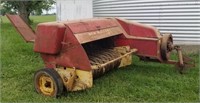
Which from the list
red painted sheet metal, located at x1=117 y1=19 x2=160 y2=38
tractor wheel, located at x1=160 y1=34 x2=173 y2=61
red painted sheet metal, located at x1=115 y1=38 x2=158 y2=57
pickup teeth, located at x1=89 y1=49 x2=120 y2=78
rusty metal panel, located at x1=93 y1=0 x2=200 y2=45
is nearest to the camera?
pickup teeth, located at x1=89 y1=49 x2=120 y2=78

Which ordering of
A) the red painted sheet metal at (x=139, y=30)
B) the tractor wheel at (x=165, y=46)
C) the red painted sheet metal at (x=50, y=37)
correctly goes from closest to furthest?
1. the red painted sheet metal at (x=50, y=37)
2. the tractor wheel at (x=165, y=46)
3. the red painted sheet metal at (x=139, y=30)

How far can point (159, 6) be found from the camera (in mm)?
7742

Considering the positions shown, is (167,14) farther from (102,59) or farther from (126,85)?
(126,85)

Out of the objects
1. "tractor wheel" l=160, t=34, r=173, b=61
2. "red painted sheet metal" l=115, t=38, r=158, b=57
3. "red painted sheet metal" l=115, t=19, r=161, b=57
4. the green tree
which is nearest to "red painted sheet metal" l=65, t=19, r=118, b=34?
"red painted sheet metal" l=115, t=19, r=161, b=57

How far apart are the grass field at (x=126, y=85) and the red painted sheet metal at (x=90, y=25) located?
0.86m

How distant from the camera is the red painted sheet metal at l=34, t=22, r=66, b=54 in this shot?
4.16 metres

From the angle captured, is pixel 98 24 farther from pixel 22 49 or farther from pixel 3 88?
pixel 22 49

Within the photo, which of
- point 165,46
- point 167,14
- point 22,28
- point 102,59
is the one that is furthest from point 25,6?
point 165,46

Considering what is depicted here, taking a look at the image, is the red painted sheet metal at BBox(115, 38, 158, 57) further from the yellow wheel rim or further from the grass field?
the yellow wheel rim

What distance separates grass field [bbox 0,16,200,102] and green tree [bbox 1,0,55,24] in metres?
15.5

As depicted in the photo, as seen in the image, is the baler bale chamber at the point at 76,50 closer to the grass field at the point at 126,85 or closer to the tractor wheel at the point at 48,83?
the tractor wheel at the point at 48,83

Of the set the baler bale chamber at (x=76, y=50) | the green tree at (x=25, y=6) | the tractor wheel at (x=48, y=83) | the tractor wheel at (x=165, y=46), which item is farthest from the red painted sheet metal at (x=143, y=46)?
the green tree at (x=25, y=6)

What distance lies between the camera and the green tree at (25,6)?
21778 mm

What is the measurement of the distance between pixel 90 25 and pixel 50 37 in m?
0.73
